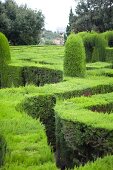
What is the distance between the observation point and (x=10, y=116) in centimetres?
850

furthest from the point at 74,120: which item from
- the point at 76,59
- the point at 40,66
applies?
the point at 40,66

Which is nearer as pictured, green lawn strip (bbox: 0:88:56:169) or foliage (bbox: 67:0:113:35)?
green lawn strip (bbox: 0:88:56:169)

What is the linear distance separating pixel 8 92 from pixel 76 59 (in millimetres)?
3747

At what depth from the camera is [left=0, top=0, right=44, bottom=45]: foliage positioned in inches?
1693

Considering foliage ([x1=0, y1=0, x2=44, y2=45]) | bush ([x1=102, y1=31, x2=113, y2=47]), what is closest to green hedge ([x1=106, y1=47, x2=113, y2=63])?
bush ([x1=102, y1=31, x2=113, y2=47])

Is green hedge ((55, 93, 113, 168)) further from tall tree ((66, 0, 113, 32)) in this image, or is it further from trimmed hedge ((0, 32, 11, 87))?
tall tree ((66, 0, 113, 32))

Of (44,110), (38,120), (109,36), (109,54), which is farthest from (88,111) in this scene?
(109,36)

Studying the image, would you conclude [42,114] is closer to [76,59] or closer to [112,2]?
[76,59]

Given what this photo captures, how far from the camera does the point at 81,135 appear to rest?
789cm

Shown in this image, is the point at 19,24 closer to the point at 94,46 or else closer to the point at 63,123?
the point at 94,46

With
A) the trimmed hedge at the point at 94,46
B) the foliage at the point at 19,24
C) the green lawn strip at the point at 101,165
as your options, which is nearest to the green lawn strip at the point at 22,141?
the green lawn strip at the point at 101,165

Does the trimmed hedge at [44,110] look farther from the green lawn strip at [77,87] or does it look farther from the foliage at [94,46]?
the foliage at [94,46]

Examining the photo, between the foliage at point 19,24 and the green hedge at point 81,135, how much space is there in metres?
34.7

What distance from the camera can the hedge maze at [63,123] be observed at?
5.97 metres
